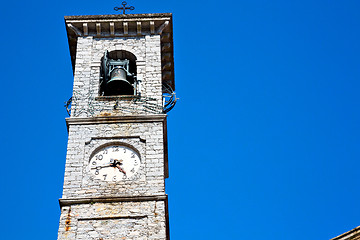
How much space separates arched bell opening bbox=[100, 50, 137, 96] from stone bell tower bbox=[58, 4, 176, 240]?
31mm

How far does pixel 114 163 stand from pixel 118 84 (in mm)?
4143

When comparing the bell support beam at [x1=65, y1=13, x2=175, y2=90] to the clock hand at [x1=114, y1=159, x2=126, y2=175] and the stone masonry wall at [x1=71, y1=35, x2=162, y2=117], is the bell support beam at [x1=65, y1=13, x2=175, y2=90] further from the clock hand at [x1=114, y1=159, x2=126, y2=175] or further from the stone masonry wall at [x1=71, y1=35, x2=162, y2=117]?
the clock hand at [x1=114, y1=159, x2=126, y2=175]

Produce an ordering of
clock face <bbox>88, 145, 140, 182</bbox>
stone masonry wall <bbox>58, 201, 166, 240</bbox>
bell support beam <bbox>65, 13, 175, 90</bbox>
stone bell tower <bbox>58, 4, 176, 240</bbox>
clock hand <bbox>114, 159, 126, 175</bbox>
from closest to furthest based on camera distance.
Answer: stone masonry wall <bbox>58, 201, 166, 240</bbox> → stone bell tower <bbox>58, 4, 176, 240</bbox> → clock face <bbox>88, 145, 140, 182</bbox> → clock hand <bbox>114, 159, 126, 175</bbox> → bell support beam <bbox>65, 13, 175, 90</bbox>

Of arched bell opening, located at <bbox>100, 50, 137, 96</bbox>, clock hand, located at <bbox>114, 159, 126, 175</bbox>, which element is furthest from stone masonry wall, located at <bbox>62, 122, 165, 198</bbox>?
arched bell opening, located at <bbox>100, 50, 137, 96</bbox>

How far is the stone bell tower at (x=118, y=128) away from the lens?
20188mm

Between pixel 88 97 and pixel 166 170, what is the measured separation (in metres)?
3.14

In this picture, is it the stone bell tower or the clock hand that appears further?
the clock hand

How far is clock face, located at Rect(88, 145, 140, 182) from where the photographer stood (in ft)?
70.5

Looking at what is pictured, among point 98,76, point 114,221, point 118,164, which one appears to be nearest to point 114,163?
point 118,164

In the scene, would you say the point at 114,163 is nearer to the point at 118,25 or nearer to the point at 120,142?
the point at 120,142

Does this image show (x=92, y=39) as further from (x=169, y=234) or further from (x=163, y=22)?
(x=169, y=234)

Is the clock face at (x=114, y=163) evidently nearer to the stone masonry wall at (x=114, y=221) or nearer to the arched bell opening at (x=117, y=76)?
the stone masonry wall at (x=114, y=221)

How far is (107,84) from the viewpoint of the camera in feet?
82.0

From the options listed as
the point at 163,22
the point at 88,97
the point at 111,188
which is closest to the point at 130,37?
the point at 163,22
